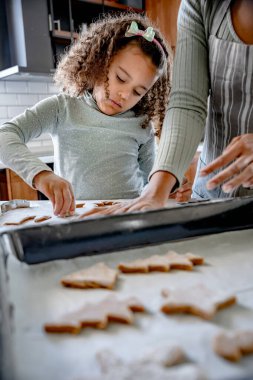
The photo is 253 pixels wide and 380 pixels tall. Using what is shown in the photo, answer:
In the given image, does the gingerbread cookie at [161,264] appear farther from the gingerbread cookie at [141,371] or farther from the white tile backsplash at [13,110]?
the white tile backsplash at [13,110]

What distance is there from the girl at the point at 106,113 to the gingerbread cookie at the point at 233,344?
0.97m


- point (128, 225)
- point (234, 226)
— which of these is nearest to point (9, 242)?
point (128, 225)

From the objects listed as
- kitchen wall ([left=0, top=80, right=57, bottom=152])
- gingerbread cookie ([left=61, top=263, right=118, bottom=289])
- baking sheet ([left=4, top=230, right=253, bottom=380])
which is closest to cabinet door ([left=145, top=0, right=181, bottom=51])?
kitchen wall ([left=0, top=80, right=57, bottom=152])

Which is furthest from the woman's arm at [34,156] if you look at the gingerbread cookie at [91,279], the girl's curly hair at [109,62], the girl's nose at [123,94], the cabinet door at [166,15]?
the cabinet door at [166,15]

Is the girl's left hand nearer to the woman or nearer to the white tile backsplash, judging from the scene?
the woman

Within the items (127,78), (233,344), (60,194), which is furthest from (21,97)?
(233,344)

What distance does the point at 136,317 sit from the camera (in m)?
0.49

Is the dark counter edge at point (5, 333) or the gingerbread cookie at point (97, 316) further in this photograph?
the gingerbread cookie at point (97, 316)

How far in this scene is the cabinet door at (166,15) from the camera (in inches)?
121

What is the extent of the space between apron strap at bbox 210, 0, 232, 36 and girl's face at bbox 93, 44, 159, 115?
0.39 m

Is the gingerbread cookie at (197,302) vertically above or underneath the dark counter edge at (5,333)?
underneath

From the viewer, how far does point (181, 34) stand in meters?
1.05

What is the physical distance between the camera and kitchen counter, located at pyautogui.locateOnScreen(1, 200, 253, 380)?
0.39 m

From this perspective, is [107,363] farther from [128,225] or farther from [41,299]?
[128,225]
